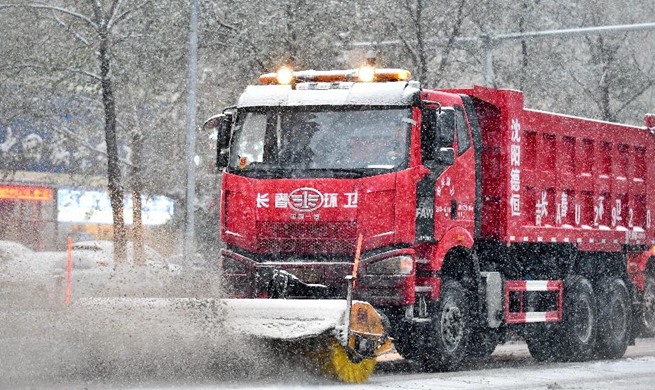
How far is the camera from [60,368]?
13.8m

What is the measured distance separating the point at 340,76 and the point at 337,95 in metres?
0.37

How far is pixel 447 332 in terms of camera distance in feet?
51.5

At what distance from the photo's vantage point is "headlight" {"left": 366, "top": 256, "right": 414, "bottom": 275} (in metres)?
14.7

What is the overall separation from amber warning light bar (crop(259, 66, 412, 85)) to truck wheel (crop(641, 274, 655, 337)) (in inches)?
283

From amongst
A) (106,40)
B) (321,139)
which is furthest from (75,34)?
(321,139)

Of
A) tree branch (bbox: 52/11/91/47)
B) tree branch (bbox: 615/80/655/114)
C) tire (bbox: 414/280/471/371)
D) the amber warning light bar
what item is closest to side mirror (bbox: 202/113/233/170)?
the amber warning light bar

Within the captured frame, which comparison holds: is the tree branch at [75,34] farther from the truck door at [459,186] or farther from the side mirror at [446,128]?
the side mirror at [446,128]

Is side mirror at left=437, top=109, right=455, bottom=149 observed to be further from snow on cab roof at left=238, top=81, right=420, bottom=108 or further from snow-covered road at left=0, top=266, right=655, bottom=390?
snow-covered road at left=0, top=266, right=655, bottom=390

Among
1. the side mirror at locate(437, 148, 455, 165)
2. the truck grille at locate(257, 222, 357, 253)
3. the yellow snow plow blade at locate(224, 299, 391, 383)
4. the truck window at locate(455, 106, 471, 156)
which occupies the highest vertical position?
the truck window at locate(455, 106, 471, 156)

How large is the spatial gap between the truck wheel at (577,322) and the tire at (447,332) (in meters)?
2.90

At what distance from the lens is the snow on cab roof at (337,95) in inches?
590

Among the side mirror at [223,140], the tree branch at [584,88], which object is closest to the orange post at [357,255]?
the side mirror at [223,140]

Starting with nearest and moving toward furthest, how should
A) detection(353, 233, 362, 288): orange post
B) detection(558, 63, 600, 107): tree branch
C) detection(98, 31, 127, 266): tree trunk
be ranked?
1. detection(353, 233, 362, 288): orange post
2. detection(98, 31, 127, 266): tree trunk
3. detection(558, 63, 600, 107): tree branch

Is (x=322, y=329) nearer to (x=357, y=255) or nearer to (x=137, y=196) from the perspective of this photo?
(x=357, y=255)
